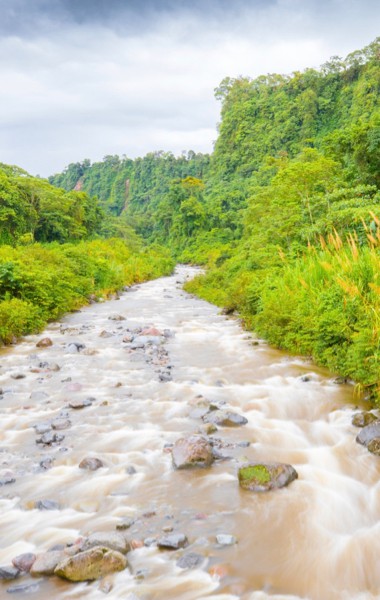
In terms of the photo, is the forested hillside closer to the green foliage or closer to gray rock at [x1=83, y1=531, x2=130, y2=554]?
gray rock at [x1=83, y1=531, x2=130, y2=554]

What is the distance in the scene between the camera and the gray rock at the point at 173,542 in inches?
124

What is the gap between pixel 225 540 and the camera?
3.22m

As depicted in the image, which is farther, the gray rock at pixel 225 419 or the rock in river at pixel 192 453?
the gray rock at pixel 225 419

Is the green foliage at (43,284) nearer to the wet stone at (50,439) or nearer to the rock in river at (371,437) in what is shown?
the wet stone at (50,439)

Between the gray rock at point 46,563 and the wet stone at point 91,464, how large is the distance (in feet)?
4.19

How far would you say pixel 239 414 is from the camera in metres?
5.68

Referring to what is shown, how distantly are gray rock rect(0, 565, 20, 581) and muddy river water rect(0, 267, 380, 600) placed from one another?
76 millimetres

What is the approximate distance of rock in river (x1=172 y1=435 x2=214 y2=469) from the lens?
4.35 metres

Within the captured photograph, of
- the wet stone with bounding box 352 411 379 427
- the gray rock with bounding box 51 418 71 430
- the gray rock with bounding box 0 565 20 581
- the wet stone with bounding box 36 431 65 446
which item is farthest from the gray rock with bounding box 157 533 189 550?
the wet stone with bounding box 352 411 379 427

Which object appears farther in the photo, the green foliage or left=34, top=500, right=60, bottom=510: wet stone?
the green foliage

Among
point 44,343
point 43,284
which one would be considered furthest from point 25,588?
point 43,284

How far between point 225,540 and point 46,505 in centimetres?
156

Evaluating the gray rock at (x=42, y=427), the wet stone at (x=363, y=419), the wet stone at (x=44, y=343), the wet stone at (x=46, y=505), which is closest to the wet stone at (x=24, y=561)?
the wet stone at (x=46, y=505)

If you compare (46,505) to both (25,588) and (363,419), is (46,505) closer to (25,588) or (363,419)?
(25,588)
